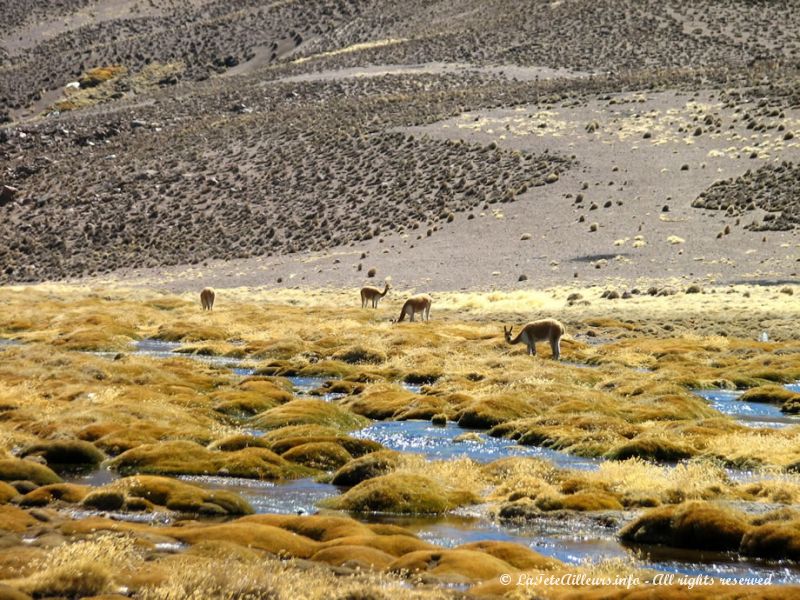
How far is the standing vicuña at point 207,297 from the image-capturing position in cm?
6202

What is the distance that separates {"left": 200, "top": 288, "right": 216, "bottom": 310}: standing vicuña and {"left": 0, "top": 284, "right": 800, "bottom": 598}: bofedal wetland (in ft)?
42.8

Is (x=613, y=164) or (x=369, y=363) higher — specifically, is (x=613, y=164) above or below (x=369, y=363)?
above

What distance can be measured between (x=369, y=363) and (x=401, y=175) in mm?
66253

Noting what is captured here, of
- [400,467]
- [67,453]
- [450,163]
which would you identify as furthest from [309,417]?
[450,163]

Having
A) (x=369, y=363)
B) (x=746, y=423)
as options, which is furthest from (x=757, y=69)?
(x=746, y=423)

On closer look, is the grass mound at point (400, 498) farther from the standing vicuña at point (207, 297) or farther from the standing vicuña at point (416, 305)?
the standing vicuña at point (207, 297)

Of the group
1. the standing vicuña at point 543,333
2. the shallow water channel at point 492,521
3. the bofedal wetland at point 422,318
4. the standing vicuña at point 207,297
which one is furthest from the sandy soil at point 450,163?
the shallow water channel at point 492,521

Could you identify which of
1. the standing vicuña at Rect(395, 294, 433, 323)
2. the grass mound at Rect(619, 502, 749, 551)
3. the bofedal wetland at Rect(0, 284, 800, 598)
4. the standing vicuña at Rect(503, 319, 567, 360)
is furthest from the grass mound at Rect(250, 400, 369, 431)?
the standing vicuña at Rect(395, 294, 433, 323)

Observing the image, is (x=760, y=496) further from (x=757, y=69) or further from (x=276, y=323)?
(x=757, y=69)

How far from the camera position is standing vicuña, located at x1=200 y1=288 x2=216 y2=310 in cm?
6202

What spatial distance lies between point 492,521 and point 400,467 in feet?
11.7

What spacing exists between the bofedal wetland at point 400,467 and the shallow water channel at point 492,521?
75 millimetres

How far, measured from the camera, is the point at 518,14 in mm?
172125

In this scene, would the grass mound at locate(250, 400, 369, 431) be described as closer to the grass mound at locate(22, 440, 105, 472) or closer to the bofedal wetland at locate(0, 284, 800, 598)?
the bofedal wetland at locate(0, 284, 800, 598)
